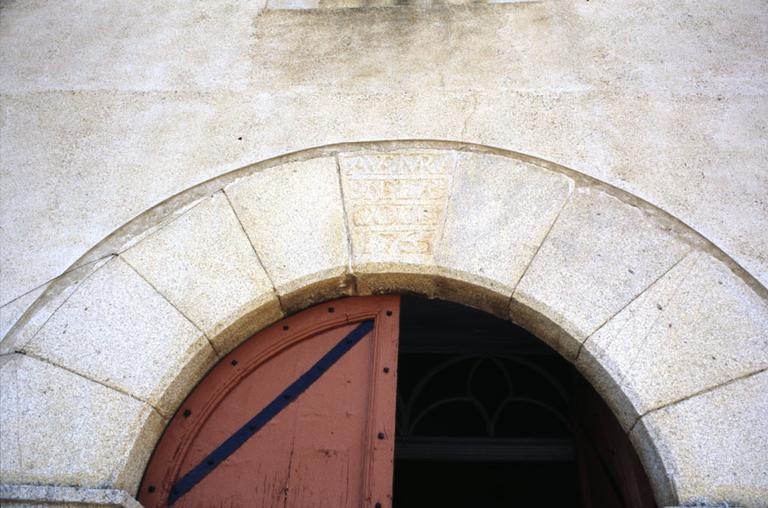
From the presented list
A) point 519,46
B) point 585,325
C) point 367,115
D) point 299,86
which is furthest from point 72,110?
point 585,325

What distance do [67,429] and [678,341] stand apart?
194 centimetres

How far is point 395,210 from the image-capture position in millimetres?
2475

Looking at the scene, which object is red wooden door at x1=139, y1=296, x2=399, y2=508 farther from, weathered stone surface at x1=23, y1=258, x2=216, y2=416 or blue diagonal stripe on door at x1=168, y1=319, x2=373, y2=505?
weathered stone surface at x1=23, y1=258, x2=216, y2=416

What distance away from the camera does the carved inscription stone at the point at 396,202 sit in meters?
2.39

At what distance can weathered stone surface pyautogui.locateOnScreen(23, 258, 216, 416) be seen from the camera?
84.1 inches

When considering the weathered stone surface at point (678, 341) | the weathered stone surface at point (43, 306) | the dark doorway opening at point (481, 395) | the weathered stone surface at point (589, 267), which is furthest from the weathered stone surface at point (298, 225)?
the dark doorway opening at point (481, 395)

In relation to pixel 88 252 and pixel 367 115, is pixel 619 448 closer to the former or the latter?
pixel 367 115

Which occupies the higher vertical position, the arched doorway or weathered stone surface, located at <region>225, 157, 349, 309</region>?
weathered stone surface, located at <region>225, 157, 349, 309</region>

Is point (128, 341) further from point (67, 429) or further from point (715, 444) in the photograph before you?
point (715, 444)

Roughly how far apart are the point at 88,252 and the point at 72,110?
0.79m

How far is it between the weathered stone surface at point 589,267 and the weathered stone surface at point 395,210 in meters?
0.39

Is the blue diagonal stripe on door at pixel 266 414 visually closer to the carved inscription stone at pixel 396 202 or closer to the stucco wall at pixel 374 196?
the stucco wall at pixel 374 196

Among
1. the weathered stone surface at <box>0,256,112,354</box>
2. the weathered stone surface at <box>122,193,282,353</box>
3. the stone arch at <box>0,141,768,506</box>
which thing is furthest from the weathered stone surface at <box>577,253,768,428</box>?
the weathered stone surface at <box>0,256,112,354</box>

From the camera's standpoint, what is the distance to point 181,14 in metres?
3.15
